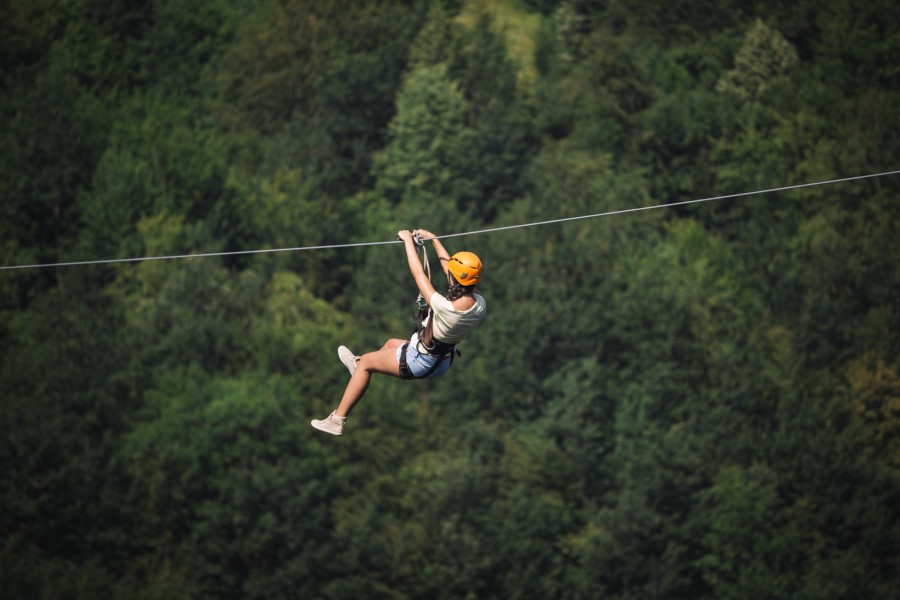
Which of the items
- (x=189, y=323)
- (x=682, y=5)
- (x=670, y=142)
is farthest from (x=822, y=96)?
(x=189, y=323)

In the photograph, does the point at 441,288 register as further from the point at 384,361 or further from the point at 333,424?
the point at 384,361

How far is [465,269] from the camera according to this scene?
13359 mm

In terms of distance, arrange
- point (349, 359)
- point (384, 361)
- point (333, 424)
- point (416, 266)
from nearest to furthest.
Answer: point (416, 266) < point (384, 361) < point (333, 424) < point (349, 359)

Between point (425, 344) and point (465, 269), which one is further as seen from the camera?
point (425, 344)

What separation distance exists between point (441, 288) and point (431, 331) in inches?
1787

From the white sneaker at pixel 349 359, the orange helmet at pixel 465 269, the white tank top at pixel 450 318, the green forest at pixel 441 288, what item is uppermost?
the orange helmet at pixel 465 269

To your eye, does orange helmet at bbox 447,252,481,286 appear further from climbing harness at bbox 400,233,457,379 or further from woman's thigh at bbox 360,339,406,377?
woman's thigh at bbox 360,339,406,377

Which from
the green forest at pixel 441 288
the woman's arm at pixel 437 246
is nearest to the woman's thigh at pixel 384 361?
the woman's arm at pixel 437 246

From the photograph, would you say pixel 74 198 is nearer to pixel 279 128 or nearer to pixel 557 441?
pixel 279 128

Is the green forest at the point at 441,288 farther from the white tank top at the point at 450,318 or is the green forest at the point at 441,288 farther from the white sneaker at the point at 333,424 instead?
the white tank top at the point at 450,318

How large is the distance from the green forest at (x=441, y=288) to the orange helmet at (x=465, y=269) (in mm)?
35648

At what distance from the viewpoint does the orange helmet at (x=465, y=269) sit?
13.4 m

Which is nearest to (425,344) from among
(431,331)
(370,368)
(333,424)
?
(431,331)

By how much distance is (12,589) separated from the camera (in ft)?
158
